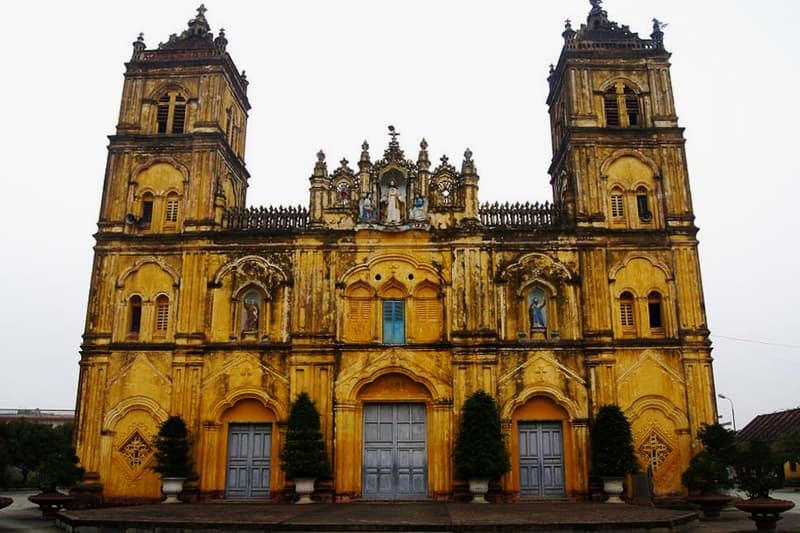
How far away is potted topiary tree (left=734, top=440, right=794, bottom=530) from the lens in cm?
1661

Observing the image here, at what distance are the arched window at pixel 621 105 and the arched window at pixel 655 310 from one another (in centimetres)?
654

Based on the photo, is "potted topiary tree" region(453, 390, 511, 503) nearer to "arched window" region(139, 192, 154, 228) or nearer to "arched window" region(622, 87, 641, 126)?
"arched window" region(622, 87, 641, 126)

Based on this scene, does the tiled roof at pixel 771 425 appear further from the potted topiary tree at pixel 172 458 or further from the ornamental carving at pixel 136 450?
the ornamental carving at pixel 136 450

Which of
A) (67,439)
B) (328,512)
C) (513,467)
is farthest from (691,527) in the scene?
(67,439)

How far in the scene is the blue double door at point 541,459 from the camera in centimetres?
2312


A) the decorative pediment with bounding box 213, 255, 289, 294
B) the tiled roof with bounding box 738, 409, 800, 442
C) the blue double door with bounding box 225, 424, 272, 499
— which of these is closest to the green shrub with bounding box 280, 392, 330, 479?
the blue double door with bounding box 225, 424, 272, 499

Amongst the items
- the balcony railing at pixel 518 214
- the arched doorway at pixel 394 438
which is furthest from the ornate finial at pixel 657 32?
the arched doorway at pixel 394 438

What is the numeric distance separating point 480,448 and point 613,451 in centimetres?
406

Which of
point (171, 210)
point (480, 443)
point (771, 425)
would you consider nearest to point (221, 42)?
point (171, 210)

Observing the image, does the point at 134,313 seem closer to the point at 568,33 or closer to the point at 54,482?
the point at 54,482

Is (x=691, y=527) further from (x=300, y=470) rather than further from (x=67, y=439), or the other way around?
(x=67, y=439)

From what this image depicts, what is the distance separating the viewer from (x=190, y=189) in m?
26.1

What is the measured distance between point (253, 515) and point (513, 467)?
8.87 metres

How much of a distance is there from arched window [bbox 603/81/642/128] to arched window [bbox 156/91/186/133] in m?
15.9
